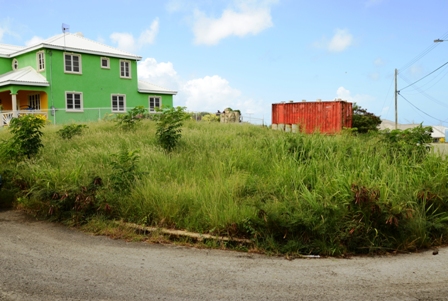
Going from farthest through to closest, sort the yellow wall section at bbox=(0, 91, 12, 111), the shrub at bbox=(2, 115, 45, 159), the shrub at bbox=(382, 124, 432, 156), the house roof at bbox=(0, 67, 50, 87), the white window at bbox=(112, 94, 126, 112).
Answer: the white window at bbox=(112, 94, 126, 112)
the yellow wall section at bbox=(0, 91, 12, 111)
the house roof at bbox=(0, 67, 50, 87)
the shrub at bbox=(2, 115, 45, 159)
the shrub at bbox=(382, 124, 432, 156)

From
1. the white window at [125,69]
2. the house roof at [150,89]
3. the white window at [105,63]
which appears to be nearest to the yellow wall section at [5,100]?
the white window at [105,63]

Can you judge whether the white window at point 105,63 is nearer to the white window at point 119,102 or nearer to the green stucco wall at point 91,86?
the green stucco wall at point 91,86

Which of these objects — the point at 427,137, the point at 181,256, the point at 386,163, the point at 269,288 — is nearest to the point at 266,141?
the point at 386,163

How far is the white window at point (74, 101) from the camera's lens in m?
29.2

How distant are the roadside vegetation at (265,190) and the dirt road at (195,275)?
480 millimetres

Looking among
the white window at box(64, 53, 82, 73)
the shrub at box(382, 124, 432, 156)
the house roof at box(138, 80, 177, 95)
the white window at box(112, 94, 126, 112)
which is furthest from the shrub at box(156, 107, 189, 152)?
the house roof at box(138, 80, 177, 95)

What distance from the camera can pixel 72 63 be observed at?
2967 cm

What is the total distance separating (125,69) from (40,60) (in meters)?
7.23

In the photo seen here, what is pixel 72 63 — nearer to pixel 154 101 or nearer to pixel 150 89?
pixel 150 89

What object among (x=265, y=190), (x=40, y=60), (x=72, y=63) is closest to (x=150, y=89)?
(x=72, y=63)

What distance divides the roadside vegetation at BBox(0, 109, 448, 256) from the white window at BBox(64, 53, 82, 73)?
21.0 metres

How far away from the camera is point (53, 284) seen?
4.43 meters

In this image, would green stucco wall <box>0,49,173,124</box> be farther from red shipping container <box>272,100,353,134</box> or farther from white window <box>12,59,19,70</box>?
red shipping container <box>272,100,353,134</box>

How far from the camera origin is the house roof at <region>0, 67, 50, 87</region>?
85.1ft
